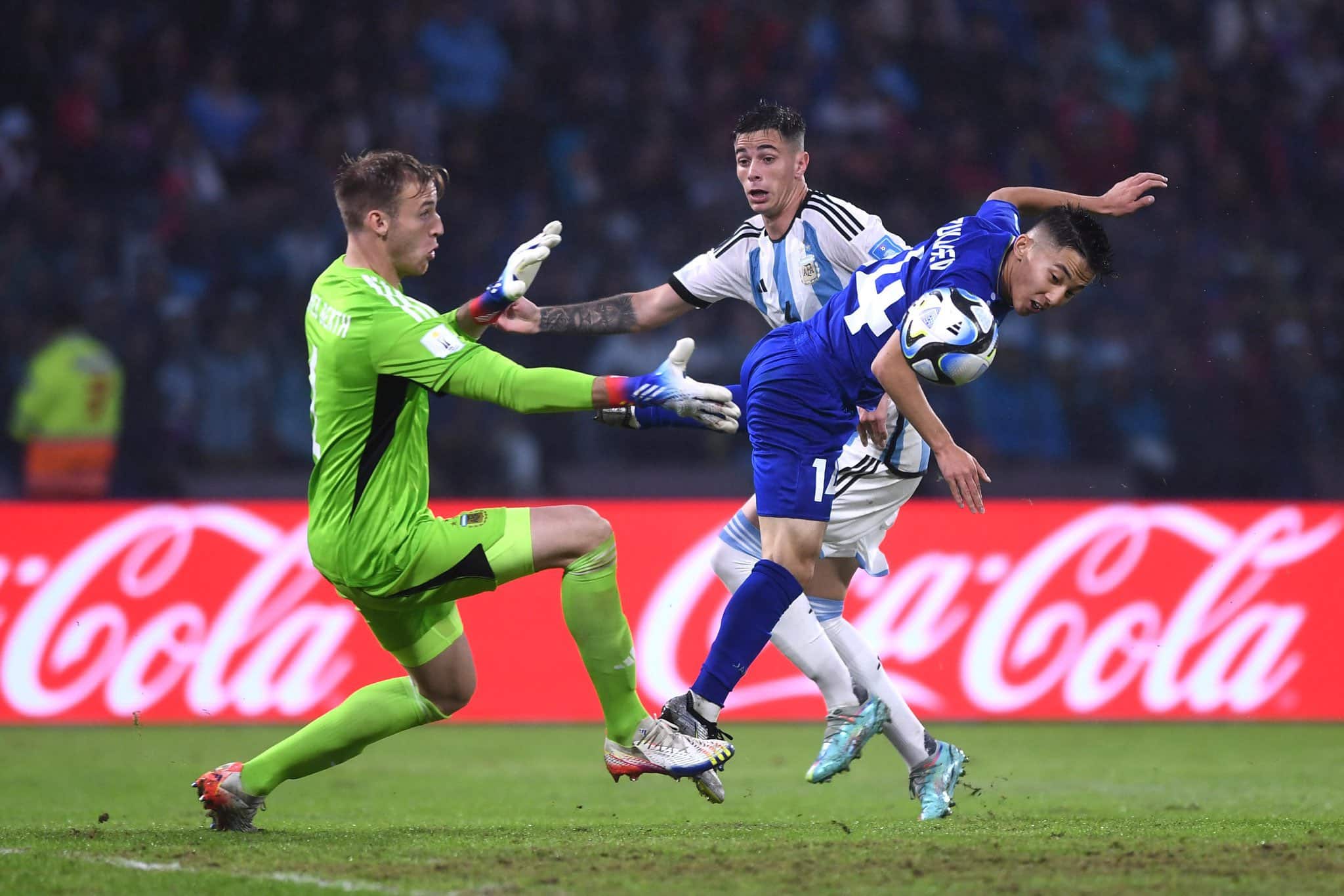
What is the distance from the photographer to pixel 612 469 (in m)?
10.6

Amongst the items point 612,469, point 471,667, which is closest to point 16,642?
point 612,469

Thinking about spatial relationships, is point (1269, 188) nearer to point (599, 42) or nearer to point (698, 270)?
point (599, 42)

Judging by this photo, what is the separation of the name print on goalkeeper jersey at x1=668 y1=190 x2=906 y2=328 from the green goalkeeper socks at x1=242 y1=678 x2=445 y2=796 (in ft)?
6.72

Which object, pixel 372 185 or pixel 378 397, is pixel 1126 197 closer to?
pixel 372 185

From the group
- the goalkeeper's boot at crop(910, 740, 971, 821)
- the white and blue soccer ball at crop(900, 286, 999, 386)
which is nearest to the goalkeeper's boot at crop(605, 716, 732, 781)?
the goalkeeper's boot at crop(910, 740, 971, 821)

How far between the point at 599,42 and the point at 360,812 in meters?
8.57

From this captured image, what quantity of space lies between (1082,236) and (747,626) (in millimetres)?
1743

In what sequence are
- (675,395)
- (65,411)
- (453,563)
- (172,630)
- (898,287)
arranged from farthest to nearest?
(65,411) < (172,630) < (898,287) < (453,563) < (675,395)

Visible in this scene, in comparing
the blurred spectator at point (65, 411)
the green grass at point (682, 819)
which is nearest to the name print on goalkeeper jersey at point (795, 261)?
the green grass at point (682, 819)

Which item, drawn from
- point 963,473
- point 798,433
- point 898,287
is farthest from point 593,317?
point 963,473

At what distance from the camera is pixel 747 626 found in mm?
5672

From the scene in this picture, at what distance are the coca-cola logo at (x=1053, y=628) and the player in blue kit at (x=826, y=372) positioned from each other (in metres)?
3.78

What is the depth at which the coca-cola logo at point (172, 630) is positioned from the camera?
9297 mm

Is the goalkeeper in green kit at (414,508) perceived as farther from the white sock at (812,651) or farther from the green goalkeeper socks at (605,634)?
the white sock at (812,651)
